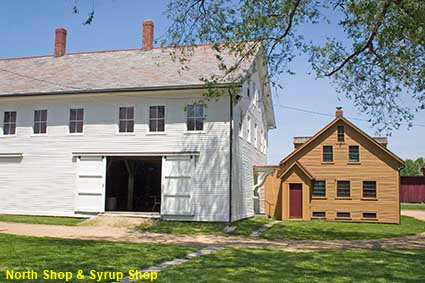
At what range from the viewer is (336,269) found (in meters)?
9.39

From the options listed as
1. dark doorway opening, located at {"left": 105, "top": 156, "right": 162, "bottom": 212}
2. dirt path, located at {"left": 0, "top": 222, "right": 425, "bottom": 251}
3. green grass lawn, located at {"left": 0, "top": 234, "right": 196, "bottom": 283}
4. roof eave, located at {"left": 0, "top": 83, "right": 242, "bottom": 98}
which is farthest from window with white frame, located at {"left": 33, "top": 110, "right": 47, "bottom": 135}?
green grass lawn, located at {"left": 0, "top": 234, "right": 196, "bottom": 283}

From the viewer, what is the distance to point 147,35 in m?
24.8

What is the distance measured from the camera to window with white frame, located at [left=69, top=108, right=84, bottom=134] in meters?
21.5

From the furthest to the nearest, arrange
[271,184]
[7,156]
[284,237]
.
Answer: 1. [271,184]
2. [7,156]
3. [284,237]

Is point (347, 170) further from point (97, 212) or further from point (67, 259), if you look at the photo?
point (67, 259)

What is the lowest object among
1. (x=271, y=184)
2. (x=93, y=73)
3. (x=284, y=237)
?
(x=284, y=237)

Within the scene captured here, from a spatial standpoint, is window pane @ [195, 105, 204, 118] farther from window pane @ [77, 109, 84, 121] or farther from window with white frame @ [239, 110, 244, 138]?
window pane @ [77, 109, 84, 121]

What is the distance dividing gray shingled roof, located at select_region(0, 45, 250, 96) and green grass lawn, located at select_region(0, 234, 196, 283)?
29.4 feet

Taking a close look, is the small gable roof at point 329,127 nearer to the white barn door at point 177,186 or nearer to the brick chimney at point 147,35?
the white barn door at point 177,186

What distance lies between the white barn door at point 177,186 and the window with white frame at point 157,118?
150 cm

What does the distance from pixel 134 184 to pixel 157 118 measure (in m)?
7.21

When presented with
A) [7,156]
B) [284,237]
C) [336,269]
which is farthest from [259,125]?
[336,269]

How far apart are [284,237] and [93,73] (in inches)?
490

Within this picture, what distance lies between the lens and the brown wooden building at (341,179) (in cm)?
2380
